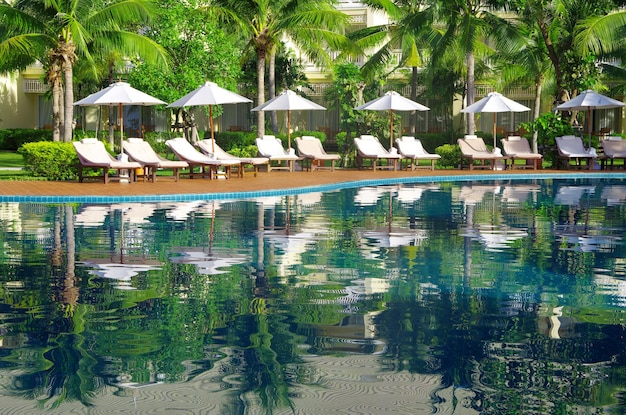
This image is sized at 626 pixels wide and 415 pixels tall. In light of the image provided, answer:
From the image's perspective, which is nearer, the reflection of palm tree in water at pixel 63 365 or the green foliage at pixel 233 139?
the reflection of palm tree in water at pixel 63 365

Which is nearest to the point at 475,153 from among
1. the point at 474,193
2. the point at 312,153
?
the point at 312,153

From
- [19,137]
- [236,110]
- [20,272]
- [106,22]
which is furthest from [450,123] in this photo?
[20,272]

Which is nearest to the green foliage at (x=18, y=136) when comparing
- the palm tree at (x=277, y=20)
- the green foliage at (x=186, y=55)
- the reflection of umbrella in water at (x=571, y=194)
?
the green foliage at (x=186, y=55)

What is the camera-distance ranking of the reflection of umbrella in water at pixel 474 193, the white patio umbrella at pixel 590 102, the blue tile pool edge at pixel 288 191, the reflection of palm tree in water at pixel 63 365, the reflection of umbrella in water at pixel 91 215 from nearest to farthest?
the reflection of palm tree in water at pixel 63 365, the reflection of umbrella in water at pixel 91 215, the blue tile pool edge at pixel 288 191, the reflection of umbrella in water at pixel 474 193, the white patio umbrella at pixel 590 102

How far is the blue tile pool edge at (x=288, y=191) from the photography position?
57.5ft

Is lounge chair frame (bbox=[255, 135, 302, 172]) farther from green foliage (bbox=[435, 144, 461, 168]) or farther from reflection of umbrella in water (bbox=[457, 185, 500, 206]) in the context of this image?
reflection of umbrella in water (bbox=[457, 185, 500, 206])

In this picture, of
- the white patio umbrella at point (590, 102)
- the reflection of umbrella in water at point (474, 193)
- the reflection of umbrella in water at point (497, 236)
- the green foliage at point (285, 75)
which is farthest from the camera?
the green foliage at point (285, 75)

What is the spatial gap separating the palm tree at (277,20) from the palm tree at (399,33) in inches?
80.3

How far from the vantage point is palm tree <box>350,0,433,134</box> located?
102ft

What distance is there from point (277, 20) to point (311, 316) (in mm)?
24335

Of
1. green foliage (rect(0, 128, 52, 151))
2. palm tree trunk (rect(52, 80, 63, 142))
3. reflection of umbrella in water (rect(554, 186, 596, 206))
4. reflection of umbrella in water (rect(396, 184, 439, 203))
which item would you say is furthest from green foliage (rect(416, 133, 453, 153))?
reflection of umbrella in water (rect(554, 186, 596, 206))

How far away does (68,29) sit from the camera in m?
24.4

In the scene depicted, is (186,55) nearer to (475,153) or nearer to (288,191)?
(475,153)

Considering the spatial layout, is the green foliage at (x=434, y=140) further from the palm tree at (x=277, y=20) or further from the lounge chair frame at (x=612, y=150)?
the lounge chair frame at (x=612, y=150)
